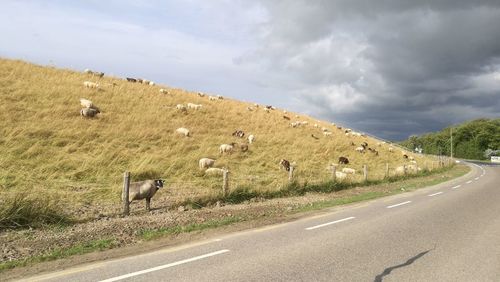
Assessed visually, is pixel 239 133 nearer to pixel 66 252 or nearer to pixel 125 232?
pixel 125 232

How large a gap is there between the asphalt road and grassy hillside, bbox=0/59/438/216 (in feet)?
19.7

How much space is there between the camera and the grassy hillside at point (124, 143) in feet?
53.8

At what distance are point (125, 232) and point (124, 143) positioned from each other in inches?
555

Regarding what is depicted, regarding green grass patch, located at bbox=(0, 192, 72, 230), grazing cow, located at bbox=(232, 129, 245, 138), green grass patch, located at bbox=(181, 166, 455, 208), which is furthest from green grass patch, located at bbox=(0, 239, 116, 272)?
grazing cow, located at bbox=(232, 129, 245, 138)

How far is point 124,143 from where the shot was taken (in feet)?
76.8

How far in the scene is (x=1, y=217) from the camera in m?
9.90

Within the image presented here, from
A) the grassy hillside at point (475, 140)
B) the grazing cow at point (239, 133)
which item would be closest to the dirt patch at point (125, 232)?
the grazing cow at point (239, 133)

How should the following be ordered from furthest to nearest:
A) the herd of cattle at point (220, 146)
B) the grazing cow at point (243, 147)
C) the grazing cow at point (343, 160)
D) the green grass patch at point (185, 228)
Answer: the grazing cow at point (343, 160) → the grazing cow at point (243, 147) → the herd of cattle at point (220, 146) → the green grass patch at point (185, 228)

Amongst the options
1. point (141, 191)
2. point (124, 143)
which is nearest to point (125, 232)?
point (141, 191)

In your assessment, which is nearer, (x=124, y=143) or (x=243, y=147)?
(x=124, y=143)

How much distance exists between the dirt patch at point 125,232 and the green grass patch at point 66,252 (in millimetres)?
175

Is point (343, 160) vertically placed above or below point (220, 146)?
below

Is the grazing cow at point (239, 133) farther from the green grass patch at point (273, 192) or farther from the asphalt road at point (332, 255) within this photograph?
the asphalt road at point (332, 255)

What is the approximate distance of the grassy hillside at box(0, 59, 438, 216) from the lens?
53.8 feet
